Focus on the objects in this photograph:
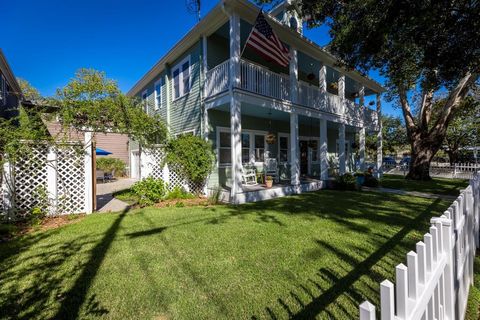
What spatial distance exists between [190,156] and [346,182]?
22.9 feet

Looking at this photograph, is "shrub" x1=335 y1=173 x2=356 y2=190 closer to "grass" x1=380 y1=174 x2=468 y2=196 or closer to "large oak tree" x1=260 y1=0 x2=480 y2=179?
"grass" x1=380 y1=174 x2=468 y2=196

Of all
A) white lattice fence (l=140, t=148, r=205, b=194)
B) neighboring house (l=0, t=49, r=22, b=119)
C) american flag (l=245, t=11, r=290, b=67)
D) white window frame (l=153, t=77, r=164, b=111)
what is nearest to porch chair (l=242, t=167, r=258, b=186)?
white lattice fence (l=140, t=148, r=205, b=194)

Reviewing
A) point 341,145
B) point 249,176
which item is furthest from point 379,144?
point 249,176

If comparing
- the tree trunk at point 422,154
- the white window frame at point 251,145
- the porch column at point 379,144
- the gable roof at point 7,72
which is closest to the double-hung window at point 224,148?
the white window frame at point 251,145

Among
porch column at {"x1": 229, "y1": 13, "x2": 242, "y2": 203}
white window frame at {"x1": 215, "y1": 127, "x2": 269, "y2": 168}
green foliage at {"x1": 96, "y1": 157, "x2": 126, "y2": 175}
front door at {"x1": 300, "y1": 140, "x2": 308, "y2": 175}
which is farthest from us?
green foliage at {"x1": 96, "y1": 157, "x2": 126, "y2": 175}

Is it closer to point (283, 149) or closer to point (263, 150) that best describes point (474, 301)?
point (263, 150)

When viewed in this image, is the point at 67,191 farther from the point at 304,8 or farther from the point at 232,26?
the point at 304,8

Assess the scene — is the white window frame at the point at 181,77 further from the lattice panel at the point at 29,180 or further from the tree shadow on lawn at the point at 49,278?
the tree shadow on lawn at the point at 49,278

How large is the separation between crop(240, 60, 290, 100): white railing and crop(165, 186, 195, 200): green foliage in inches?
175

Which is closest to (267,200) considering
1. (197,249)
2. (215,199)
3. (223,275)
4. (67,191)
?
(215,199)

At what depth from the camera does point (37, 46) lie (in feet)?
56.0

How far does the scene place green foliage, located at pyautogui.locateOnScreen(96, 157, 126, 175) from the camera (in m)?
18.8

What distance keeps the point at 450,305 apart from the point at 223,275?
2.27 meters

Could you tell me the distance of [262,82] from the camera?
28.6 ft
